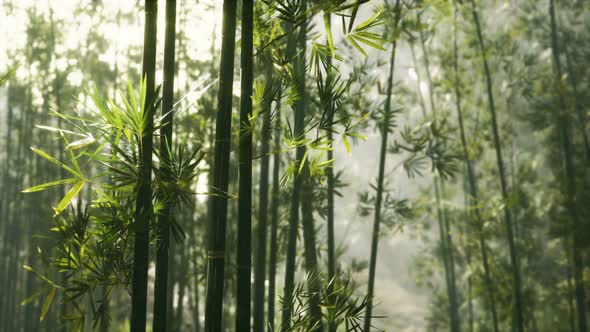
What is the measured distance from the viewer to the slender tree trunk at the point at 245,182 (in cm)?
180

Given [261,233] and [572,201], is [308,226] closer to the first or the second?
[261,233]

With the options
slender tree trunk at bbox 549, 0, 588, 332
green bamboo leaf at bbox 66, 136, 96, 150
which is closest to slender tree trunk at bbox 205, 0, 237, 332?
green bamboo leaf at bbox 66, 136, 96, 150

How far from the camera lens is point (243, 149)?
183 cm

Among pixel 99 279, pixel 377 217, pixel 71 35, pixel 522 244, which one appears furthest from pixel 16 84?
pixel 522 244

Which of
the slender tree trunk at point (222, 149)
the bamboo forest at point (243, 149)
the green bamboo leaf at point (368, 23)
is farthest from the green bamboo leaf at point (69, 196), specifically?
the green bamboo leaf at point (368, 23)

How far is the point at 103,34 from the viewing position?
6.04m

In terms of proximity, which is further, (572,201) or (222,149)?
(572,201)

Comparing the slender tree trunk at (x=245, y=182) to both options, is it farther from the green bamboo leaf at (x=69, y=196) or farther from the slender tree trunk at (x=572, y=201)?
the slender tree trunk at (x=572, y=201)

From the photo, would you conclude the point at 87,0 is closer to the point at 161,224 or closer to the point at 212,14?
the point at 212,14

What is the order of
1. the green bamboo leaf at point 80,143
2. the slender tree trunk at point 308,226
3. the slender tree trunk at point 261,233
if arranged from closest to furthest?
the green bamboo leaf at point 80,143 → the slender tree trunk at point 261,233 → the slender tree trunk at point 308,226

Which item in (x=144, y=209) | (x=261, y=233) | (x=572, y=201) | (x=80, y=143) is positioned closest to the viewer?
(x=80, y=143)

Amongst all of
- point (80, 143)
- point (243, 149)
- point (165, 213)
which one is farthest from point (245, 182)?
point (80, 143)

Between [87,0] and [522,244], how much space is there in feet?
28.0

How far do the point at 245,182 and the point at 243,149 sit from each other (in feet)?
0.39
